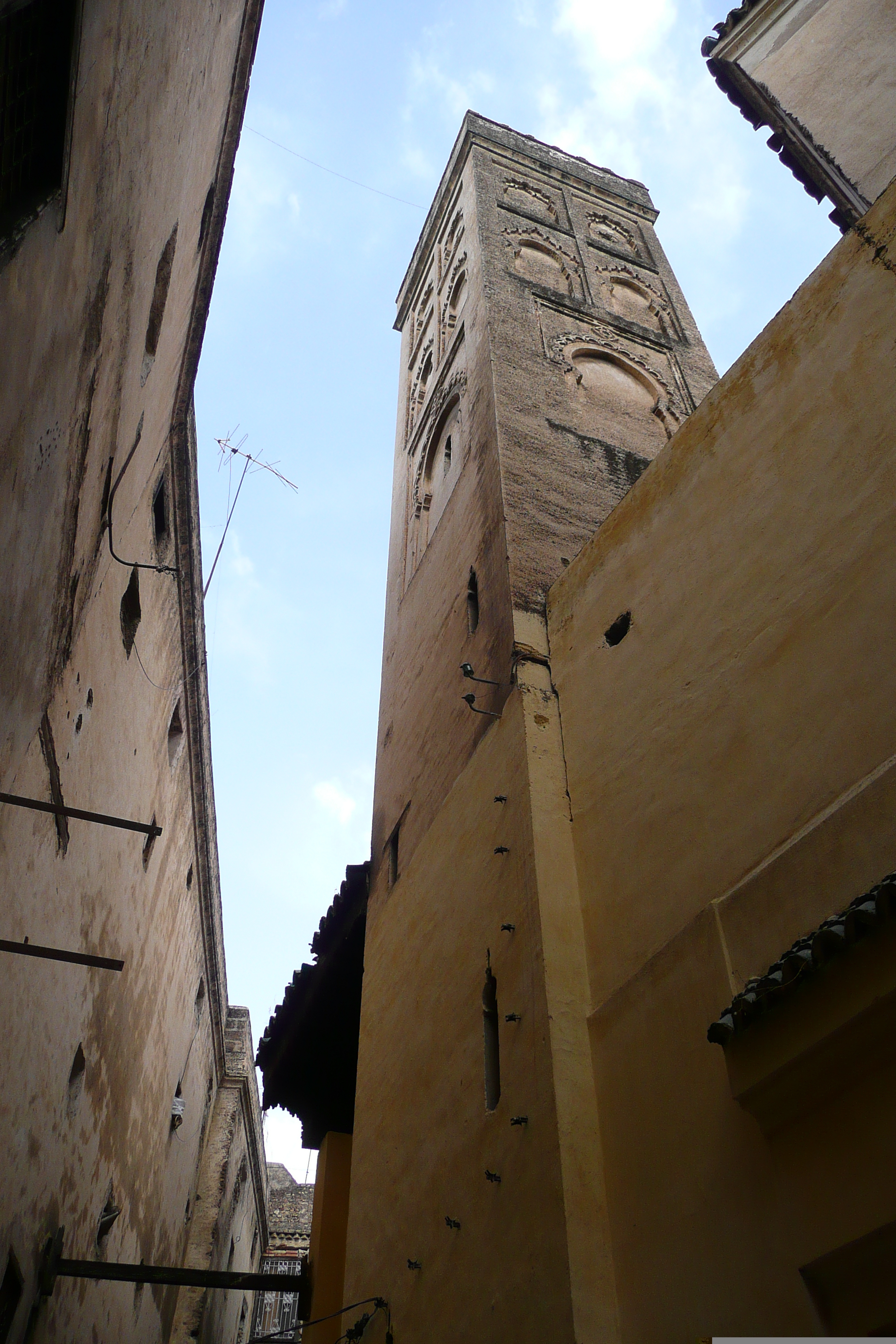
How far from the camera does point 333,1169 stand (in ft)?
29.0

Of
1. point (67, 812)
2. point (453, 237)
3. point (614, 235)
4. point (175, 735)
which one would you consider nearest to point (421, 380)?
point (453, 237)

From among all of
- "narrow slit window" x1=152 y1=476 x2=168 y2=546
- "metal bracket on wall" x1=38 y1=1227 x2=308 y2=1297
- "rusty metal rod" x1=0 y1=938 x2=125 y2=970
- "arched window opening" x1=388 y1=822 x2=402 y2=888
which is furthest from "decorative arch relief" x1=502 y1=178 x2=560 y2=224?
"metal bracket on wall" x1=38 y1=1227 x2=308 y2=1297

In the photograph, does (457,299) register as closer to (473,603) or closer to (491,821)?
(473,603)

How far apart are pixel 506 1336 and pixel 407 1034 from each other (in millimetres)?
2285

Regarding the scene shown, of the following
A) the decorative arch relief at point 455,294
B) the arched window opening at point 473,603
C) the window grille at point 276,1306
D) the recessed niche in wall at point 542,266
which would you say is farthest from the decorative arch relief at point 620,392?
the window grille at point 276,1306

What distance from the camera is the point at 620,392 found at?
1113 centimetres

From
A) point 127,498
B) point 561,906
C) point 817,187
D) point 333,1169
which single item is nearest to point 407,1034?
point 561,906

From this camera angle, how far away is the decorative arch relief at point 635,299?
13289 mm

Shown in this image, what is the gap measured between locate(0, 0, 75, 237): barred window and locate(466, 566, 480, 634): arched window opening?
4155mm

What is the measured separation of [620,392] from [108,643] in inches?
243

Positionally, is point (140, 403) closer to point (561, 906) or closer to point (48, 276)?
point (48, 276)

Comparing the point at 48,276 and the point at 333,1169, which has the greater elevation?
the point at 48,276

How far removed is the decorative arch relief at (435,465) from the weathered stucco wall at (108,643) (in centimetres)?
230

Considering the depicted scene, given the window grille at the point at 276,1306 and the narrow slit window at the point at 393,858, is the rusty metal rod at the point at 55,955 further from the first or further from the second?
the window grille at the point at 276,1306
